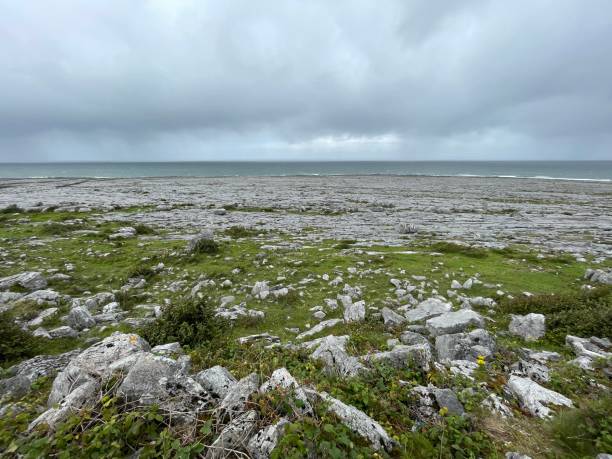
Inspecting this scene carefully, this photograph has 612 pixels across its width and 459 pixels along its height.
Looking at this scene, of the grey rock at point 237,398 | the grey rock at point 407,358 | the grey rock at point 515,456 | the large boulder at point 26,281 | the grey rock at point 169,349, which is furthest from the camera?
the large boulder at point 26,281

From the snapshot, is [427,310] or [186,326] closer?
[186,326]

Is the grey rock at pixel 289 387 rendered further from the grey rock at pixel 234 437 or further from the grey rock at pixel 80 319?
the grey rock at pixel 80 319

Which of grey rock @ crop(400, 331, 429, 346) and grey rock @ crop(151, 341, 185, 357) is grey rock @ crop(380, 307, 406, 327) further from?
grey rock @ crop(151, 341, 185, 357)

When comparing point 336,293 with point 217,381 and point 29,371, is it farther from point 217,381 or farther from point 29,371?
point 29,371

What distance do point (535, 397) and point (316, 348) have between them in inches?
151

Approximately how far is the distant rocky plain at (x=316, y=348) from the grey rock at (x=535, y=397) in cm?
2

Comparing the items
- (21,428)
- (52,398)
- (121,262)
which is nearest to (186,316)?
(52,398)

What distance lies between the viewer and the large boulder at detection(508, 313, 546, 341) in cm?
692

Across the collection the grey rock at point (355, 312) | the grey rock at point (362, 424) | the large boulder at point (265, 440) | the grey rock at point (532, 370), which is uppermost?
the large boulder at point (265, 440)

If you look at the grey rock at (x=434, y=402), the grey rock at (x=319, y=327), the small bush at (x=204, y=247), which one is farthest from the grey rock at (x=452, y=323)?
the small bush at (x=204, y=247)

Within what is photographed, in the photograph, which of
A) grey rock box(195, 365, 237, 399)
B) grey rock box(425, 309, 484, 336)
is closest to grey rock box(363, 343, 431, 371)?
grey rock box(425, 309, 484, 336)

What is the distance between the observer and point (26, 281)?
9750mm

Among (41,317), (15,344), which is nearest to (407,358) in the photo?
(15,344)

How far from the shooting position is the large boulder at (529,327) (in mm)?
6923
